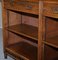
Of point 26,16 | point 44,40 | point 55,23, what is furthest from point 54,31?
point 26,16

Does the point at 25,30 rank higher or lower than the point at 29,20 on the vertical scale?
lower

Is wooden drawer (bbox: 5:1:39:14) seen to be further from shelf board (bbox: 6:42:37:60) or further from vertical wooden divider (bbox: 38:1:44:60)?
shelf board (bbox: 6:42:37:60)

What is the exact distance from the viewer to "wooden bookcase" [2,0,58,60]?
1.77 meters

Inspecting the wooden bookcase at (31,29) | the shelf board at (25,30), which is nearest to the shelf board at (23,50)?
the wooden bookcase at (31,29)

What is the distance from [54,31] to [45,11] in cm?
47

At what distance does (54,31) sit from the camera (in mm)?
2082

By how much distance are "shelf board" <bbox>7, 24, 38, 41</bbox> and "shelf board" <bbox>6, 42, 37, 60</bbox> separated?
0.98 feet

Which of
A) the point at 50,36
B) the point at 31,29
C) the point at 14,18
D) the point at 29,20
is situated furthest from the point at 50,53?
the point at 14,18

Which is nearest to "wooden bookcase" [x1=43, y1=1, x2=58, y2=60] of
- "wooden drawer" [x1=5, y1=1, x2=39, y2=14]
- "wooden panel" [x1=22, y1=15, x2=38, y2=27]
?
"wooden drawer" [x1=5, y1=1, x2=39, y2=14]

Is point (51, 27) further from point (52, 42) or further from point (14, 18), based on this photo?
point (14, 18)

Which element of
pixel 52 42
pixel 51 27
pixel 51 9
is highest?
pixel 51 9

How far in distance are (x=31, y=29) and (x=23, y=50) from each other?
347 millimetres

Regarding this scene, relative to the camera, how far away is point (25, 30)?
7.48 ft

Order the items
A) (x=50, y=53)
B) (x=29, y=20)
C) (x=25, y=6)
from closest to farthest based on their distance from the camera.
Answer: (x=25, y=6) < (x=50, y=53) < (x=29, y=20)
